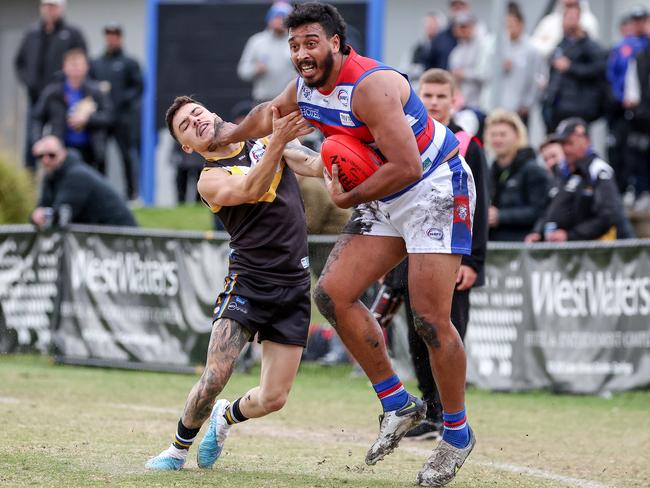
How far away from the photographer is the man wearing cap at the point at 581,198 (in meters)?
11.8

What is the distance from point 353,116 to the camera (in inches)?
257

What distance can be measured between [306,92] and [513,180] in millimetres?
6001

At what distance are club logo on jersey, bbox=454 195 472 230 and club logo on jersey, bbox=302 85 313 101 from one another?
95cm

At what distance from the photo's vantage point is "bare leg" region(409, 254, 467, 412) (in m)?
6.72

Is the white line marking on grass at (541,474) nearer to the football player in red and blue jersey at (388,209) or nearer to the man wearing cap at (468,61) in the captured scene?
the football player in red and blue jersey at (388,209)

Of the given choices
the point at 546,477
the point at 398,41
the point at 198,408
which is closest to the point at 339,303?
the point at 198,408

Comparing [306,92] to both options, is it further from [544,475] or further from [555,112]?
[555,112]

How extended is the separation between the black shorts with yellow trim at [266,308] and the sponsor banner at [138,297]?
210 inches

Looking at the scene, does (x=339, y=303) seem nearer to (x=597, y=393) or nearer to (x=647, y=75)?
(x=597, y=393)

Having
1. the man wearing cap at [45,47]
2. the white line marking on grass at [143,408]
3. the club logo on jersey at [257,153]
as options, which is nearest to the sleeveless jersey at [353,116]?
the club logo on jersey at [257,153]

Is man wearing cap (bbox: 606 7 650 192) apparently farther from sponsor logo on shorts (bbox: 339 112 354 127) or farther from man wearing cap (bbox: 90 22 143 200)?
sponsor logo on shorts (bbox: 339 112 354 127)

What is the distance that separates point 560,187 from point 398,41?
421 inches

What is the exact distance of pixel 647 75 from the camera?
14.0m

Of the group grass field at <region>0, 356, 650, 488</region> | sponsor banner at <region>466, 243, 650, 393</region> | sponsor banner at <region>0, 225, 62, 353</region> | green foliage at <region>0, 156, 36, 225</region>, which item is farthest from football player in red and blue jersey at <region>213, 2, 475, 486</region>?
green foliage at <region>0, 156, 36, 225</region>
